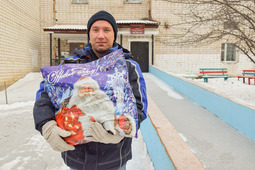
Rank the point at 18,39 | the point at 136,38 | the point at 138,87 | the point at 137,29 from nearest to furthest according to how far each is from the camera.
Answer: the point at 138,87
the point at 18,39
the point at 137,29
the point at 136,38

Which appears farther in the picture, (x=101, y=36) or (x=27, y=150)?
(x=27, y=150)

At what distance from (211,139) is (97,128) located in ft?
8.47

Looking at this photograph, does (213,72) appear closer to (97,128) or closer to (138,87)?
(138,87)

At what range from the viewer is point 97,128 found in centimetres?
91

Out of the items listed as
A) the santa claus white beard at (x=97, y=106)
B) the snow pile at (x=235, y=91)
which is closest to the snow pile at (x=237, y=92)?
the snow pile at (x=235, y=91)

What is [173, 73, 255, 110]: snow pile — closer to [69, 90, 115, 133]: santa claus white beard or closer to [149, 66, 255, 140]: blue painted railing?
[149, 66, 255, 140]: blue painted railing

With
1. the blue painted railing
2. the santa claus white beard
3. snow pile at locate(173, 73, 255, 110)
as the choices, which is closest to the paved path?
the blue painted railing

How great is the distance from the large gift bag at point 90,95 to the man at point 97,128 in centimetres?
5

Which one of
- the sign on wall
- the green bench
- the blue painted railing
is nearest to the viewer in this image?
the blue painted railing

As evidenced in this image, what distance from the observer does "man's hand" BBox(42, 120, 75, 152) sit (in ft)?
3.06

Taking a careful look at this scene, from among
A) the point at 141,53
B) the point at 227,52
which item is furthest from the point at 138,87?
the point at 227,52

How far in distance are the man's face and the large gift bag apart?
20 cm

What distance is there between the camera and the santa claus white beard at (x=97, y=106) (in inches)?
36.6

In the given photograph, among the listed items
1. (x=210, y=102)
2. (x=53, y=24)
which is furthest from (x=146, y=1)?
(x=210, y=102)
